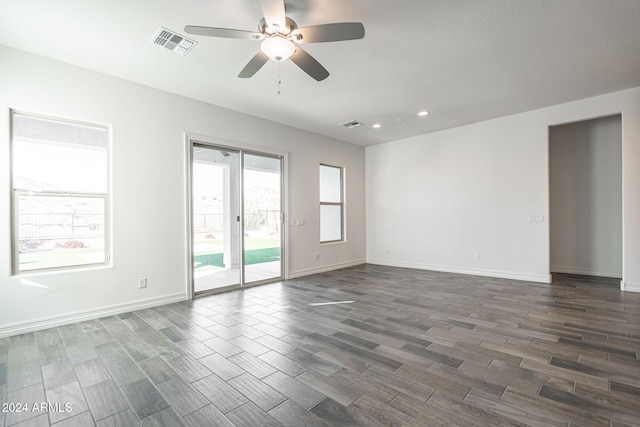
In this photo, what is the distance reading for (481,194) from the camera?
18.2ft

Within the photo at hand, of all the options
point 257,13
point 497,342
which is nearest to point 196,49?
point 257,13

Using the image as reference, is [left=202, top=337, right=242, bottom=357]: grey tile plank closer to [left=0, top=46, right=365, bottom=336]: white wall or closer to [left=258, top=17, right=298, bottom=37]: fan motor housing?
[left=0, top=46, right=365, bottom=336]: white wall

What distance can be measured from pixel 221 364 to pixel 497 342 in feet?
7.96

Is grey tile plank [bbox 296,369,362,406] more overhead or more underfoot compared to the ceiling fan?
more underfoot

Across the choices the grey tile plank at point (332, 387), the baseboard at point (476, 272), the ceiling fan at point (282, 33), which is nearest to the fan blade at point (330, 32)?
the ceiling fan at point (282, 33)

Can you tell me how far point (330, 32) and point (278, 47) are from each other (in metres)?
0.44

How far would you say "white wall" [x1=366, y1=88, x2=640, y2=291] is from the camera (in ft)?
14.1

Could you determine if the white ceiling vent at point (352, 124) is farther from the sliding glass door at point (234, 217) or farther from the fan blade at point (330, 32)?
the fan blade at point (330, 32)

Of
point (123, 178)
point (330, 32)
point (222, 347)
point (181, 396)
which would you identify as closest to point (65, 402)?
point (181, 396)

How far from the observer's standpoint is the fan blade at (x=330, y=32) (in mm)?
2124

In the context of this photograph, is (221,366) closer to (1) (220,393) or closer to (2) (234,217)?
(1) (220,393)

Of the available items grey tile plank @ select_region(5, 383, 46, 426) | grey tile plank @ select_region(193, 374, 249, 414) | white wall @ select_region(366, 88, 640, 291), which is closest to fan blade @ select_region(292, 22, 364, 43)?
grey tile plank @ select_region(193, 374, 249, 414)

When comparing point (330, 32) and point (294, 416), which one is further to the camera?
point (330, 32)

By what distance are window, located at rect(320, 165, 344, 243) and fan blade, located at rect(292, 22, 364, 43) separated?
408 cm
